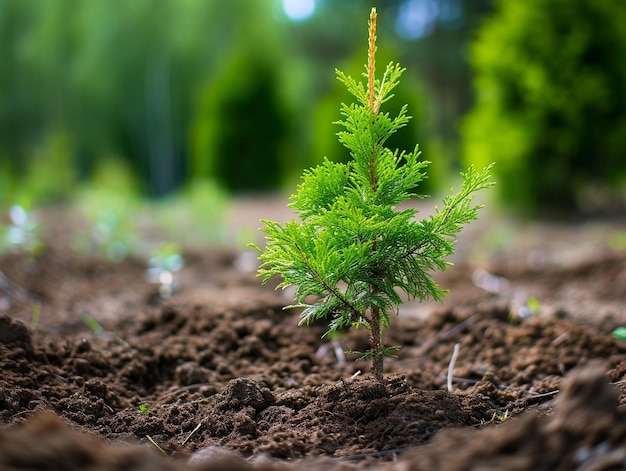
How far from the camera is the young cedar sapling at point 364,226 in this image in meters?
2.17

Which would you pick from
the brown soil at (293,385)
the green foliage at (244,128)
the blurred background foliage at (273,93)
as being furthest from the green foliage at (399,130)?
the brown soil at (293,385)

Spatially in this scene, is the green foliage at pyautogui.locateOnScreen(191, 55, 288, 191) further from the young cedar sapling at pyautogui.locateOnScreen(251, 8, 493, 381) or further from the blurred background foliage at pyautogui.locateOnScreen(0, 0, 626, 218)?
the young cedar sapling at pyautogui.locateOnScreen(251, 8, 493, 381)

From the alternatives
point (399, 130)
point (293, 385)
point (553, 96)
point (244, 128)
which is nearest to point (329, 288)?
point (293, 385)

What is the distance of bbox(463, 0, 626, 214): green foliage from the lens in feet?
28.6

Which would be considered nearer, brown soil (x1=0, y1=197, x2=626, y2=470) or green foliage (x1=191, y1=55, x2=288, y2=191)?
brown soil (x1=0, y1=197, x2=626, y2=470)

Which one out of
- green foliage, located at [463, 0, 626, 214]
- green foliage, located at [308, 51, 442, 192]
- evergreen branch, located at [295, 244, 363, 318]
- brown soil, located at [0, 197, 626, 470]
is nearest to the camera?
brown soil, located at [0, 197, 626, 470]

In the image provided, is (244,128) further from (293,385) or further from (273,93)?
(293,385)

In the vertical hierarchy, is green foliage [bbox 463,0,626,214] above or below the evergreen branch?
above

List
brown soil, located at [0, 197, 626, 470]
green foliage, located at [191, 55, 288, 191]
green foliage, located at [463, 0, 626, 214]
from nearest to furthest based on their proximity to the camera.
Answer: brown soil, located at [0, 197, 626, 470] < green foliage, located at [463, 0, 626, 214] < green foliage, located at [191, 55, 288, 191]

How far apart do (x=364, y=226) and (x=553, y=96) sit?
7.44 meters

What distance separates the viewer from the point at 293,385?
2693 millimetres

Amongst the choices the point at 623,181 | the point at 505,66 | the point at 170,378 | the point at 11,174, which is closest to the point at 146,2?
the point at 11,174

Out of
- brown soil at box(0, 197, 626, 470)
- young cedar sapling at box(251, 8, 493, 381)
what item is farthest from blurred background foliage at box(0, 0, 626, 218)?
young cedar sapling at box(251, 8, 493, 381)

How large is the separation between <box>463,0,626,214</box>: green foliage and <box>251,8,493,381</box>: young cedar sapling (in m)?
7.11
